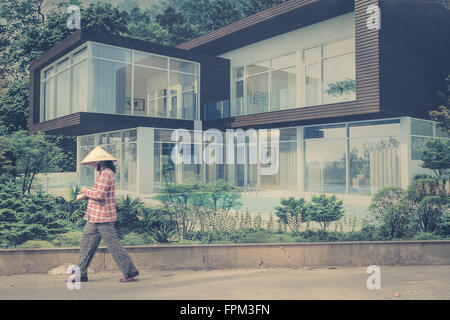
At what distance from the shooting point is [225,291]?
5.97m

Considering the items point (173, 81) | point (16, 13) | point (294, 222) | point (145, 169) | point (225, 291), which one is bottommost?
point (225, 291)

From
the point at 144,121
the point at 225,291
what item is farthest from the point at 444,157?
the point at 144,121

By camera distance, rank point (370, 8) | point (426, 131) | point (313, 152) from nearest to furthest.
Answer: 1. point (370, 8)
2. point (426, 131)
3. point (313, 152)

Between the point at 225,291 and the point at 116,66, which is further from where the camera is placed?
the point at 116,66

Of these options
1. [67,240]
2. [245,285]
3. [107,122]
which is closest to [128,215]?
[67,240]

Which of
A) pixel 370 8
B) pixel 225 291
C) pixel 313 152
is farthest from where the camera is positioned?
pixel 313 152

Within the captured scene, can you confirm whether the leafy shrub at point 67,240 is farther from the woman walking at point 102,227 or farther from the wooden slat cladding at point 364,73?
the wooden slat cladding at point 364,73

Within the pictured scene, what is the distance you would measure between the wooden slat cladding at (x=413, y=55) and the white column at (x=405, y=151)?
1.71ft

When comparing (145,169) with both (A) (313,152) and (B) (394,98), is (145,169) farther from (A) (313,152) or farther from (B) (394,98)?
(B) (394,98)

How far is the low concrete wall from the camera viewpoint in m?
7.24

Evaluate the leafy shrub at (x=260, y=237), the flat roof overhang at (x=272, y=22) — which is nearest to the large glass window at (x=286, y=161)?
the flat roof overhang at (x=272, y=22)

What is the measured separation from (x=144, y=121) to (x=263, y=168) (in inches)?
251

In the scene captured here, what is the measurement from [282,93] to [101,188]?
586 inches

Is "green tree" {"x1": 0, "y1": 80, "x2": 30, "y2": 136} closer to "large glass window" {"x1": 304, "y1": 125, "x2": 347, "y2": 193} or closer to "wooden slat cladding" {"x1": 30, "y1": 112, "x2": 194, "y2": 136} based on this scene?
"wooden slat cladding" {"x1": 30, "y1": 112, "x2": 194, "y2": 136}
